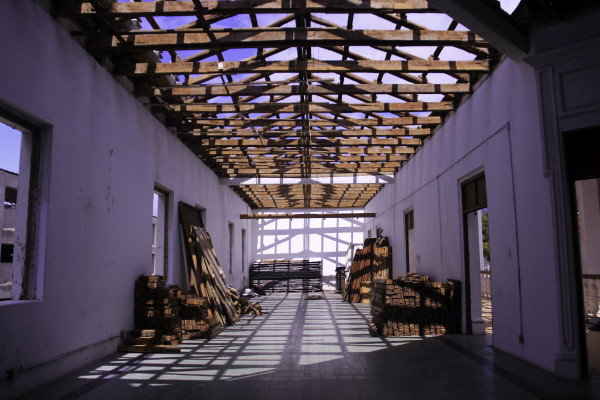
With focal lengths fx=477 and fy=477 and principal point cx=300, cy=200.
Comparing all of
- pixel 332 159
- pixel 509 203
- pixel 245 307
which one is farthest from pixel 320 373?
pixel 332 159

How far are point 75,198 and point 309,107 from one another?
491 centimetres

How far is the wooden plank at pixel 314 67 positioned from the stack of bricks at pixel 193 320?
4124 mm

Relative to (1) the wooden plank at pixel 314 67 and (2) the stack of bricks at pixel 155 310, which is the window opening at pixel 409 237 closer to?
(1) the wooden plank at pixel 314 67

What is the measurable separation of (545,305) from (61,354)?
19.7 ft

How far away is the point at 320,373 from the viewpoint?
6.13 metres

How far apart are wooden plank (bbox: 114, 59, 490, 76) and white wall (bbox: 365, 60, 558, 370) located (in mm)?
678

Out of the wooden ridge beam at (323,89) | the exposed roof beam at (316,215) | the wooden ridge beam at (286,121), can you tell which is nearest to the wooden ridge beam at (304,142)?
the wooden ridge beam at (286,121)

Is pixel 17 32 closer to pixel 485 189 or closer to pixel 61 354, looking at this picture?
pixel 61 354

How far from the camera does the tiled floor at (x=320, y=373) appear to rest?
5.13 metres

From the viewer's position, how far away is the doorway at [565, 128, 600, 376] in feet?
18.6

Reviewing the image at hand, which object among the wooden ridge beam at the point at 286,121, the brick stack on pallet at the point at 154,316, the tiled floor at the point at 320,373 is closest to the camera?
the tiled floor at the point at 320,373

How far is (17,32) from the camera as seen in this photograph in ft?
16.8

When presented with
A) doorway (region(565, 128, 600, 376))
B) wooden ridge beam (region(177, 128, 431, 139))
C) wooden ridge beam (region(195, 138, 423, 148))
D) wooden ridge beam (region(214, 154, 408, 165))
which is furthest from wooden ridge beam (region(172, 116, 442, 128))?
doorway (region(565, 128, 600, 376))

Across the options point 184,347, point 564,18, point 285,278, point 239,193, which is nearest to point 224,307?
point 184,347
